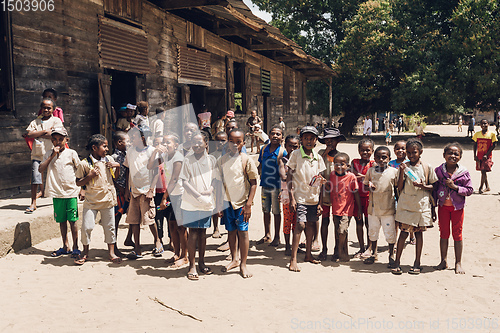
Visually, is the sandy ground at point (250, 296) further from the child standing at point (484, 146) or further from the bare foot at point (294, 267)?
the child standing at point (484, 146)

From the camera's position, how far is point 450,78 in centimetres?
2170

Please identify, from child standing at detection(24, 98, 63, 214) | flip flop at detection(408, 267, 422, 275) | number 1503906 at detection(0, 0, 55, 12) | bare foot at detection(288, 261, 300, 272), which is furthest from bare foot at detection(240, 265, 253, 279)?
number 1503906 at detection(0, 0, 55, 12)

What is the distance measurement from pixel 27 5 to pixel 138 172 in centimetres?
330

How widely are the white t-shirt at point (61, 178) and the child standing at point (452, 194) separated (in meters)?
4.03

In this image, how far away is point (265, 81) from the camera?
15609 mm

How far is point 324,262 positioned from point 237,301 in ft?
4.91

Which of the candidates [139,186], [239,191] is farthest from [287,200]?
[139,186]

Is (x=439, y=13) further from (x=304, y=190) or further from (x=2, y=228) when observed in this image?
(x=2, y=228)

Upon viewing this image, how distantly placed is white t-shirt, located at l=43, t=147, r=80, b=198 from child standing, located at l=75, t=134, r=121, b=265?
233 mm

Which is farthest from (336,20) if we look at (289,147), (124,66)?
(289,147)

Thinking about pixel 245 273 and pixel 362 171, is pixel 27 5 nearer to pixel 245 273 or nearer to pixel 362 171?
pixel 245 273

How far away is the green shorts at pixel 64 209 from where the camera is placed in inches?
193

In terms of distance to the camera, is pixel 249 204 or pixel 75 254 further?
pixel 75 254

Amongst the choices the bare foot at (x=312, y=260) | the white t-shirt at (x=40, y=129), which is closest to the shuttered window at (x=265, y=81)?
the white t-shirt at (x=40, y=129)
